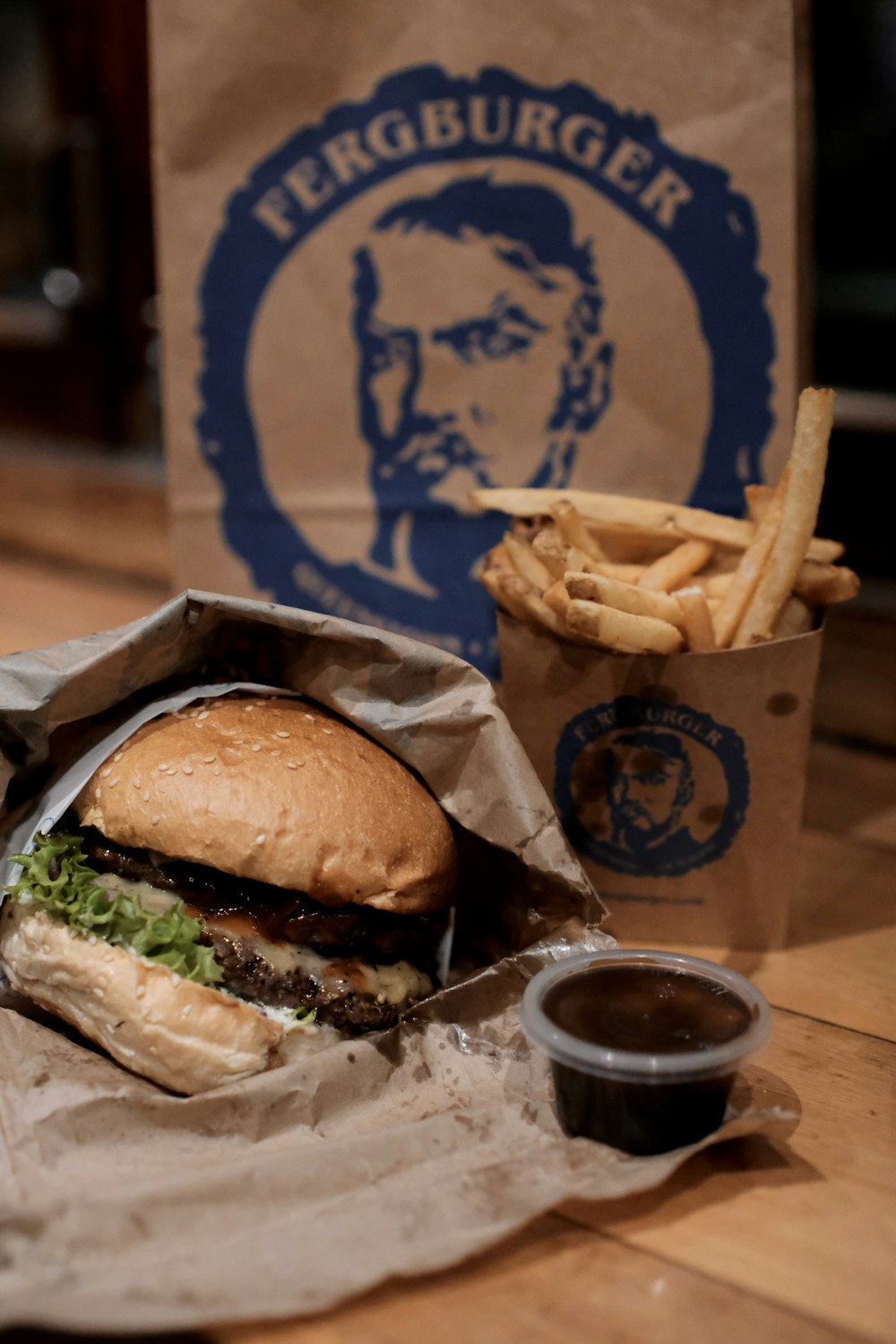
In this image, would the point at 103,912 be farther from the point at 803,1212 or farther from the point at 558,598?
the point at 803,1212

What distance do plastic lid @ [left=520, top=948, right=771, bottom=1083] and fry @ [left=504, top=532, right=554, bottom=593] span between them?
0.61m

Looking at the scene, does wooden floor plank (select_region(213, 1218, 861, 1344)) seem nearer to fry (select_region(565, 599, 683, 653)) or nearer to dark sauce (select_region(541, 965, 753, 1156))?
dark sauce (select_region(541, 965, 753, 1156))

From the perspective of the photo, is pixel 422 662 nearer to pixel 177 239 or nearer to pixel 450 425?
pixel 450 425

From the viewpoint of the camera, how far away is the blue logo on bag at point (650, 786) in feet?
6.40

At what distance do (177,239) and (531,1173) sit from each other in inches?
79.3

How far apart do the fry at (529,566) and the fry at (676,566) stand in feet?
0.52

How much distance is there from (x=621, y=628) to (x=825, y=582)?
0.36m

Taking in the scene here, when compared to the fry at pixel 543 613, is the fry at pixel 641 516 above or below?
above

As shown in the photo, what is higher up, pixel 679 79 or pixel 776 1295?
pixel 679 79

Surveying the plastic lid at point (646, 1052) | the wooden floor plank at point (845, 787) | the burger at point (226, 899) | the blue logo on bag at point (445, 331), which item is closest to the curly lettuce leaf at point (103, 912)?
the burger at point (226, 899)

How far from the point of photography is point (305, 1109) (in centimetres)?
159

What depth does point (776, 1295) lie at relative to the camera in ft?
4.39

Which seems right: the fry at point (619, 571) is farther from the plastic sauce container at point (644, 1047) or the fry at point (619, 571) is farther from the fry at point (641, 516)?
the plastic sauce container at point (644, 1047)

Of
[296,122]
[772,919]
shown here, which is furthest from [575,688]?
[296,122]
